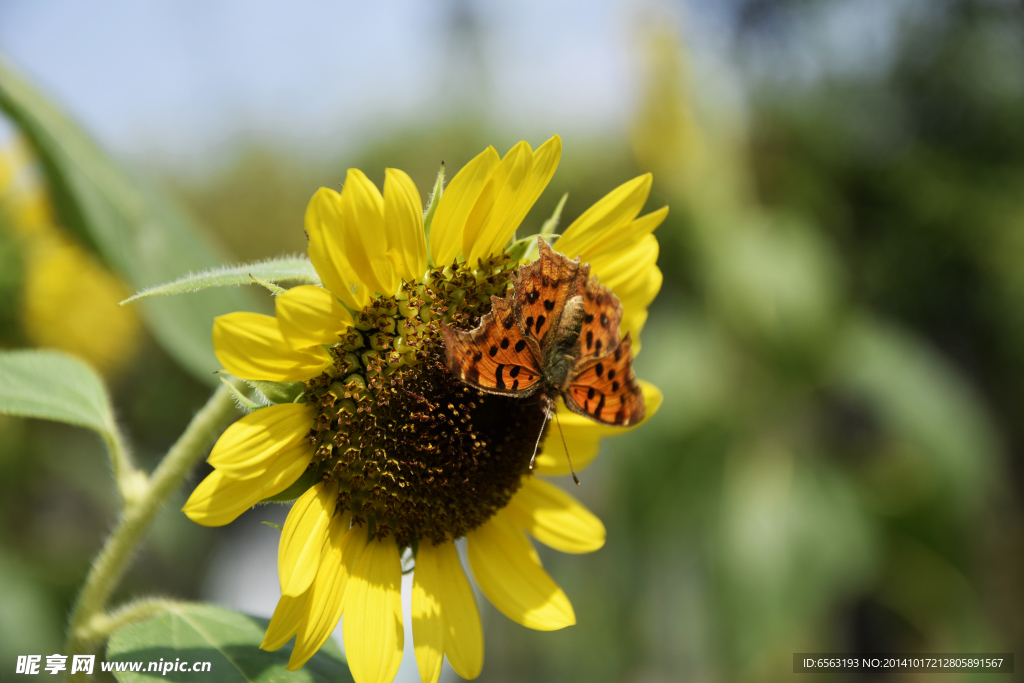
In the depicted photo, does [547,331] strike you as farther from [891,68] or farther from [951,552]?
[891,68]

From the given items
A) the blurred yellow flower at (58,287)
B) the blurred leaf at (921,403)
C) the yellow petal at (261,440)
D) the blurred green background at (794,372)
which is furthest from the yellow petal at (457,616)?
the blurred leaf at (921,403)

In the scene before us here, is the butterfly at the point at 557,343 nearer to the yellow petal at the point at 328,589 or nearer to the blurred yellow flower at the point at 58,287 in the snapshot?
the yellow petal at the point at 328,589

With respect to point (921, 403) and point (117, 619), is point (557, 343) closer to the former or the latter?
point (117, 619)

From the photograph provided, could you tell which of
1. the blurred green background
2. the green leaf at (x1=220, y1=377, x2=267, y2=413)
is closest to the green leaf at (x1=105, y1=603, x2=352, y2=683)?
the green leaf at (x1=220, y1=377, x2=267, y2=413)

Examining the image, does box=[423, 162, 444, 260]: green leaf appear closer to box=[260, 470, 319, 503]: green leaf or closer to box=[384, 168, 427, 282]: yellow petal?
box=[384, 168, 427, 282]: yellow petal

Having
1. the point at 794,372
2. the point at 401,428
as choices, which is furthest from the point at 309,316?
the point at 794,372

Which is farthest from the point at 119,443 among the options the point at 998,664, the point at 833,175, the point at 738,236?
the point at 833,175
